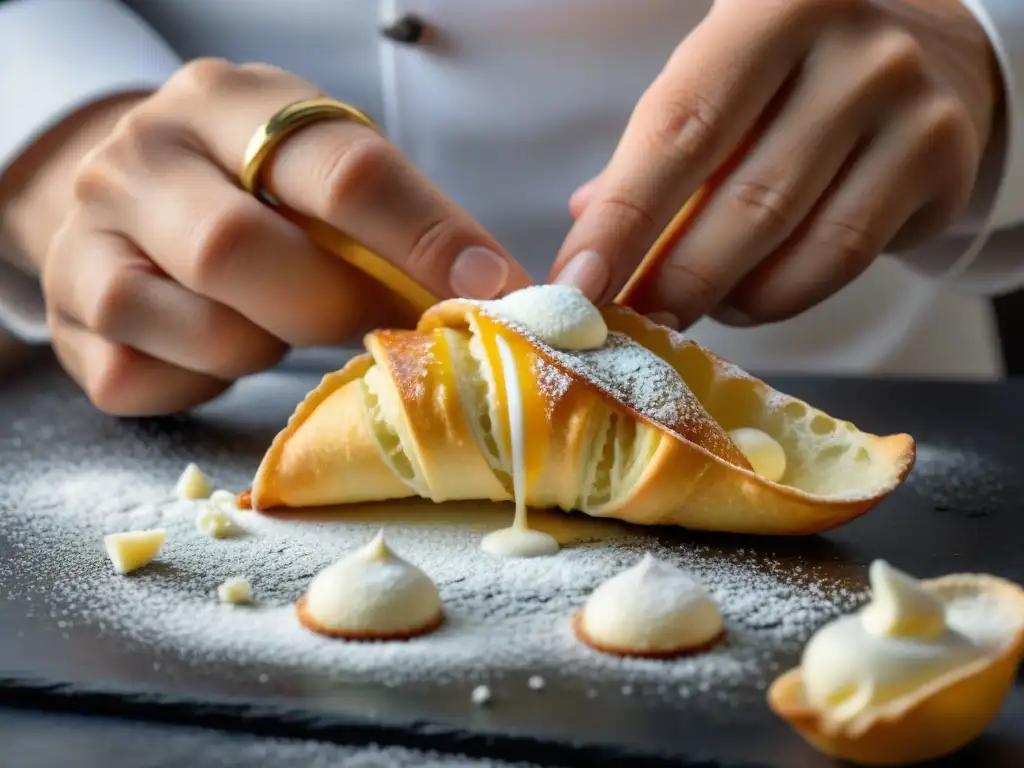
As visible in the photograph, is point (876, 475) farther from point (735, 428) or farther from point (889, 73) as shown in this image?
point (889, 73)

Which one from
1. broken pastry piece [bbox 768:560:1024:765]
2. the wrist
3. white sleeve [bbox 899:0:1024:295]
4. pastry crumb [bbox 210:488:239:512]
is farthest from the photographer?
the wrist

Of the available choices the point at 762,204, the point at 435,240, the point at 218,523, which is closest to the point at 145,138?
the point at 435,240

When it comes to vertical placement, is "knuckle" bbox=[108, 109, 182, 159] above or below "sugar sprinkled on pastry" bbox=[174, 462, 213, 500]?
above

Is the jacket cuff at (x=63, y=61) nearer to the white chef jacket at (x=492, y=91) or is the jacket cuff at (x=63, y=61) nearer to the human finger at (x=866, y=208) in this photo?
the white chef jacket at (x=492, y=91)

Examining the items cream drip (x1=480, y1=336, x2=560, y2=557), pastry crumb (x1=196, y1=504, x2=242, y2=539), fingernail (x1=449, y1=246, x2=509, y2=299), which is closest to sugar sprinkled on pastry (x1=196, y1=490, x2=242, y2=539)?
pastry crumb (x1=196, y1=504, x2=242, y2=539)

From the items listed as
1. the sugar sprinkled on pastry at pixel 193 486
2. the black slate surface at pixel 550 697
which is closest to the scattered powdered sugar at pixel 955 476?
the black slate surface at pixel 550 697

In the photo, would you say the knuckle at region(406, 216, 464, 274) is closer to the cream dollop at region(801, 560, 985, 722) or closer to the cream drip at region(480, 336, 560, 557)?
the cream drip at region(480, 336, 560, 557)
